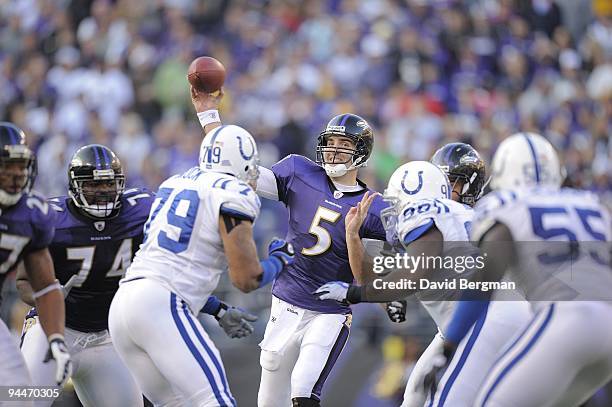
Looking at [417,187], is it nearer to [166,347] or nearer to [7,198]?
[166,347]

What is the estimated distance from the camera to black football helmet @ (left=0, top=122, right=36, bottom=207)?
5.32 metres

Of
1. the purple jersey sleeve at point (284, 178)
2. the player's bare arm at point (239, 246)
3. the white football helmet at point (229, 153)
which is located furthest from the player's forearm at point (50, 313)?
the purple jersey sleeve at point (284, 178)

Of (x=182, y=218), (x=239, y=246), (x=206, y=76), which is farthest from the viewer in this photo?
(x=206, y=76)

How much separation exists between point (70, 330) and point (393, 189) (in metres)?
2.08

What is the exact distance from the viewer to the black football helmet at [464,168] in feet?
22.5

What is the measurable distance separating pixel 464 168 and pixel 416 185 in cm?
76

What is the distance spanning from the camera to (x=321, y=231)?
263 inches

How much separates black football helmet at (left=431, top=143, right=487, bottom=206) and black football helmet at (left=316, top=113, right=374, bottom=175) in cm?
48

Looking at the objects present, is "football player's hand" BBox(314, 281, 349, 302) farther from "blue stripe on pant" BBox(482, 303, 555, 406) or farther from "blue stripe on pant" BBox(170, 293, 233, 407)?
"blue stripe on pant" BBox(482, 303, 555, 406)

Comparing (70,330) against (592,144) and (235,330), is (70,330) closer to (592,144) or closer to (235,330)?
(235,330)

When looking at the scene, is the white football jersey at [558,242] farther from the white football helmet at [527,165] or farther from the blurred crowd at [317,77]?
the blurred crowd at [317,77]

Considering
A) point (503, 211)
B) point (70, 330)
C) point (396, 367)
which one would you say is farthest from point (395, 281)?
point (396, 367)

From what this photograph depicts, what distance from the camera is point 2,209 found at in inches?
208

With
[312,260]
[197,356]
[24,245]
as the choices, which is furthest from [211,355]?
[312,260]
